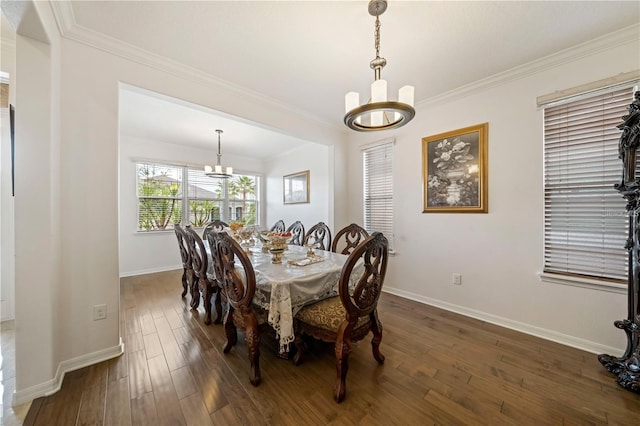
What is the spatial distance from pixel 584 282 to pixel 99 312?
4078mm

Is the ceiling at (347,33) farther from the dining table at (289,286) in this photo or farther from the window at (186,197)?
the window at (186,197)

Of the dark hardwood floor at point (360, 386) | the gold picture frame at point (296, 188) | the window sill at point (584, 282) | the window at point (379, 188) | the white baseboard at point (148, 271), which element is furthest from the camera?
the gold picture frame at point (296, 188)

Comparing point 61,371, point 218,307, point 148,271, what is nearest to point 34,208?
point 61,371

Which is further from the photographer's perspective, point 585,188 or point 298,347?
point 585,188

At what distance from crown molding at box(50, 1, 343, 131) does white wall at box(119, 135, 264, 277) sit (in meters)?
2.99

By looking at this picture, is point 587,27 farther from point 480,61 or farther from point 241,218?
point 241,218

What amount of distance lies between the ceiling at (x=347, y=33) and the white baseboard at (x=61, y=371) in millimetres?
2533

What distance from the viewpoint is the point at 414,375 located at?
1.72 meters

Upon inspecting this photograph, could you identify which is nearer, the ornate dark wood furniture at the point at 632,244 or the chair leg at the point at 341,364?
the chair leg at the point at 341,364

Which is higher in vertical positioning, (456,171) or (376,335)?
(456,171)

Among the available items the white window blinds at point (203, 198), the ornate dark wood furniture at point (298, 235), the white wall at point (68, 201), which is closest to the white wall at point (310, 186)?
the ornate dark wood furniture at point (298, 235)

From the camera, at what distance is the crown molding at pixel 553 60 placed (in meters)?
1.86

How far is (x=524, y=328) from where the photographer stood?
2.34m

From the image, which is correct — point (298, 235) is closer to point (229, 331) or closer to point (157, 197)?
point (229, 331)
